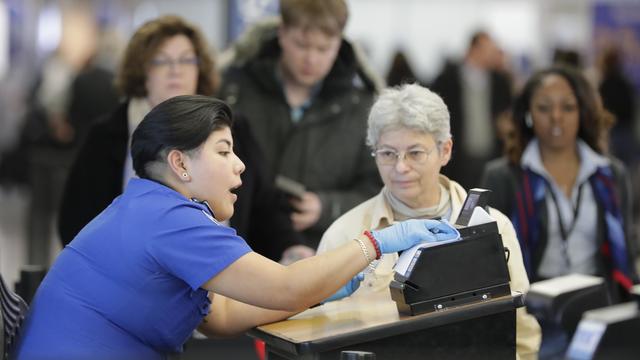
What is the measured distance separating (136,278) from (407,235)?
2.24ft

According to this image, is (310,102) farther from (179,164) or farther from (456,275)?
(456,275)

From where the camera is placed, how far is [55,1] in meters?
19.8

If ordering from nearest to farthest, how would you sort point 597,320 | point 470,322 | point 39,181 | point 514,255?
point 597,320, point 470,322, point 514,255, point 39,181

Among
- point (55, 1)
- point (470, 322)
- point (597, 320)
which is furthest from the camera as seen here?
point (55, 1)

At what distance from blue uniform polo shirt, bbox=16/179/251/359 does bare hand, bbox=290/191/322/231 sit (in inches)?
60.7

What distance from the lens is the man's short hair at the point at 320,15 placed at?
174 inches

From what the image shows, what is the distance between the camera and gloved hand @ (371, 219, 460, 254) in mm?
2715

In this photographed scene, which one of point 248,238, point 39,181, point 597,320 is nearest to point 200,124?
point 597,320

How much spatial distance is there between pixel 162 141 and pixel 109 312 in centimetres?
45

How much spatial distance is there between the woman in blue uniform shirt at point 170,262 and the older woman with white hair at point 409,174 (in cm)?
47

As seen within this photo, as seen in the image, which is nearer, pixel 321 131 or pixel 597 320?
pixel 597 320

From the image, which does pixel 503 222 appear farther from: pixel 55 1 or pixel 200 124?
pixel 55 1

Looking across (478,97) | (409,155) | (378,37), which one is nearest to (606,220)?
(409,155)

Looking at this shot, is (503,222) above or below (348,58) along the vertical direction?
below
